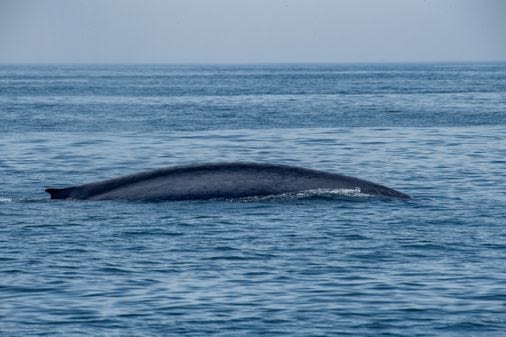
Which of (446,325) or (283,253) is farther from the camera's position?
(283,253)

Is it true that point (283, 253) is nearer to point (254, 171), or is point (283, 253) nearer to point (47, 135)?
point (254, 171)

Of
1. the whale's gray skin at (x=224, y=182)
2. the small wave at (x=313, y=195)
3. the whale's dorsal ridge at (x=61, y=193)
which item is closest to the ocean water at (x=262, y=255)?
the small wave at (x=313, y=195)

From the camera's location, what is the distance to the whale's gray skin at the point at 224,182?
23.5m

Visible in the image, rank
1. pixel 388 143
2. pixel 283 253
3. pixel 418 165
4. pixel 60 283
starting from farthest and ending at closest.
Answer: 1. pixel 388 143
2. pixel 418 165
3. pixel 283 253
4. pixel 60 283

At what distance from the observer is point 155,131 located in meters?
52.9

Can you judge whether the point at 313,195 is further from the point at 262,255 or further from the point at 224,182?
the point at 262,255

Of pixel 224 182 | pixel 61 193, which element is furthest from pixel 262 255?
pixel 61 193

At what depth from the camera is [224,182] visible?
934 inches

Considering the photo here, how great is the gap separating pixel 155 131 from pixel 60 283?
36467 mm

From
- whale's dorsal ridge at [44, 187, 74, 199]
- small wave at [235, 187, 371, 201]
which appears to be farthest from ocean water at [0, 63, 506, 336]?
whale's dorsal ridge at [44, 187, 74, 199]

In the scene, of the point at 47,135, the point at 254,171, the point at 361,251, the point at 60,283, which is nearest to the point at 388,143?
the point at 47,135

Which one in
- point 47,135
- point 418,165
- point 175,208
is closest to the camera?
point 175,208

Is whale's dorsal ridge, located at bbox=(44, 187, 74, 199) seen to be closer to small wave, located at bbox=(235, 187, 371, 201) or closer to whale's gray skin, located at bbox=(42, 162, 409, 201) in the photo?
whale's gray skin, located at bbox=(42, 162, 409, 201)

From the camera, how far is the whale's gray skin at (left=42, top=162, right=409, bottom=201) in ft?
76.9
